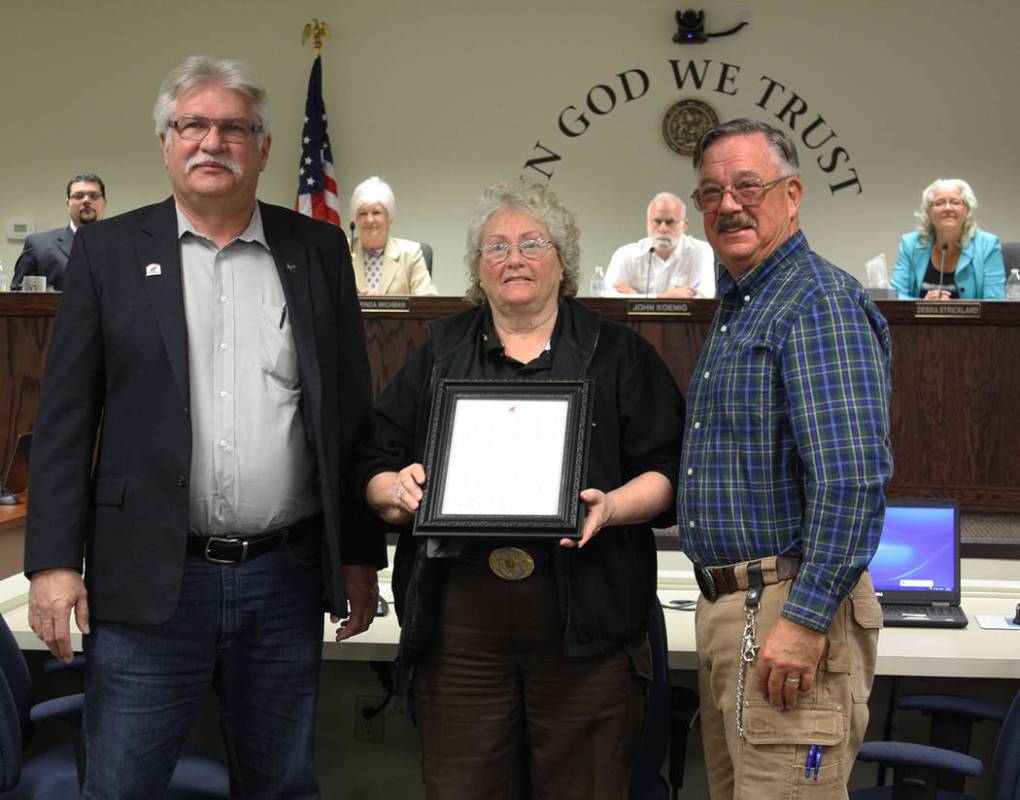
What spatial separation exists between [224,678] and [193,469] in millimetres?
393

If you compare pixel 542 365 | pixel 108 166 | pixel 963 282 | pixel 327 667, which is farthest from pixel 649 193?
pixel 542 365

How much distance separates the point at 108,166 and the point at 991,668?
732cm

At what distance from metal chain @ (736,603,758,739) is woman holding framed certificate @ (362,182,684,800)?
0.86 feet

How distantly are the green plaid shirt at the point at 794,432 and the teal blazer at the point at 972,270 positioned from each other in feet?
13.0

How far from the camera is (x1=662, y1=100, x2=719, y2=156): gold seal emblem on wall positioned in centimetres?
783

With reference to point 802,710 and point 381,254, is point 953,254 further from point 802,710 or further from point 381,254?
point 802,710

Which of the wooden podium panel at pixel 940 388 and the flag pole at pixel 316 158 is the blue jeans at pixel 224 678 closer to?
the wooden podium panel at pixel 940 388

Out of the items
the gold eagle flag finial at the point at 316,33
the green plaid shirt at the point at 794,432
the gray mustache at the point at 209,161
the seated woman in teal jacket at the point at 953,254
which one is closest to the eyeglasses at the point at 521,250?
the green plaid shirt at the point at 794,432

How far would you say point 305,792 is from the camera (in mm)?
2104

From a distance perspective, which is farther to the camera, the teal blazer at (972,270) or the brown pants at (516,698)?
the teal blazer at (972,270)

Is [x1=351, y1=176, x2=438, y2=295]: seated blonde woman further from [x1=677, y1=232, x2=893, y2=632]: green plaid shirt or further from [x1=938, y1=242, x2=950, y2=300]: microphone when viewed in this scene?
[x1=677, y1=232, x2=893, y2=632]: green plaid shirt

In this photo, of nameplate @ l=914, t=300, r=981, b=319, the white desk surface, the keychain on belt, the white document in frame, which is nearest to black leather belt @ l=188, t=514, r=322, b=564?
the white document in frame

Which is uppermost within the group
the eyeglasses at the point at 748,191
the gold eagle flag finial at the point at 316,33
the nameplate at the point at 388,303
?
the gold eagle flag finial at the point at 316,33

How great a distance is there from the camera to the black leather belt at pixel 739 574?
180 cm
